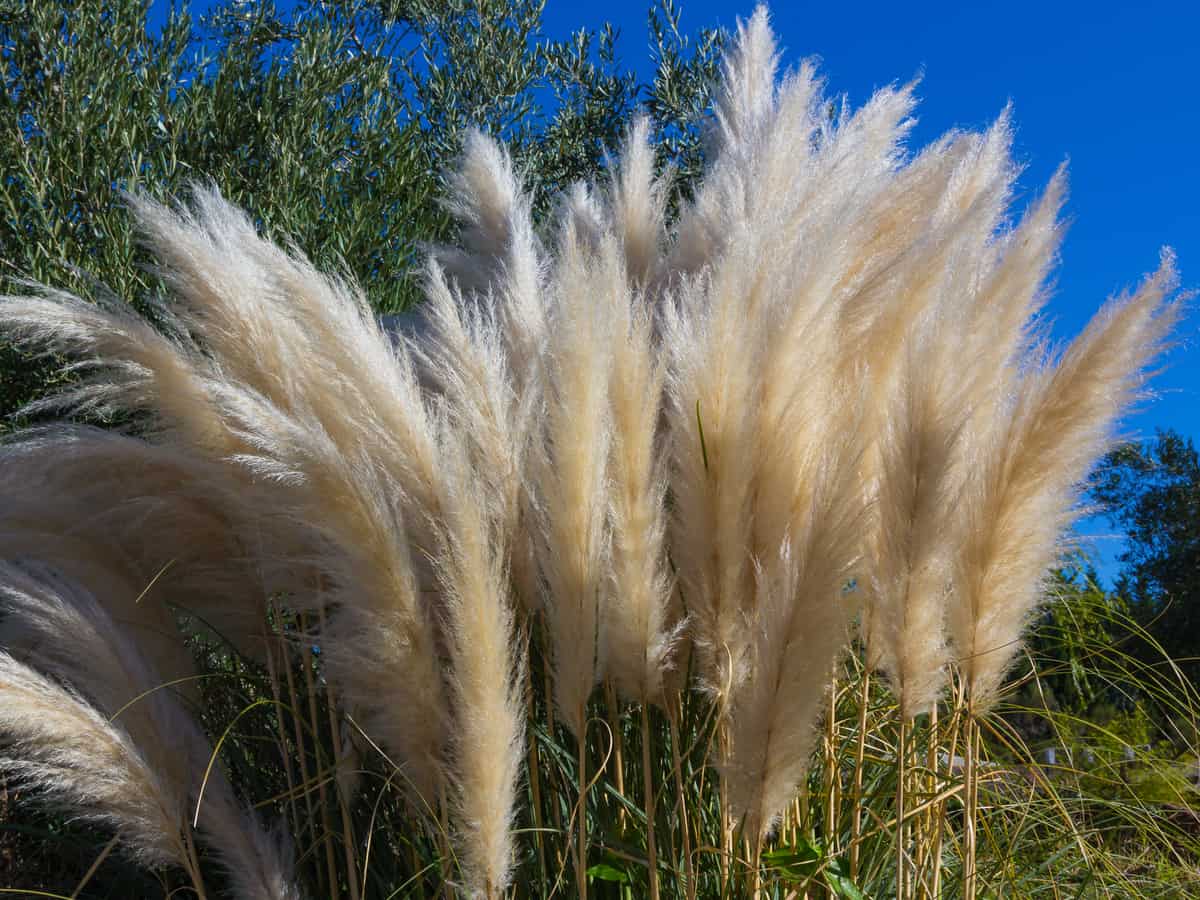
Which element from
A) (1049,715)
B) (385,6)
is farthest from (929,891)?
(385,6)

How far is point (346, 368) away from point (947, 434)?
37.6 inches

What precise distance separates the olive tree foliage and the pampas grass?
5.76 ft

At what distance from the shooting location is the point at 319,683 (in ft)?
7.61

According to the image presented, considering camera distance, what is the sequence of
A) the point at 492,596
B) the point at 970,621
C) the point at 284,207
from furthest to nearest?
the point at 284,207 < the point at 970,621 < the point at 492,596

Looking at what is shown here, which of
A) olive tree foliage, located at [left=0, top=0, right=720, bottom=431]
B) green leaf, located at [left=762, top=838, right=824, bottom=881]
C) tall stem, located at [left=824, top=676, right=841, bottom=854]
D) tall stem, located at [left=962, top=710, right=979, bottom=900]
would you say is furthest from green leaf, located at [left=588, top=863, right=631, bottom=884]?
olive tree foliage, located at [left=0, top=0, right=720, bottom=431]

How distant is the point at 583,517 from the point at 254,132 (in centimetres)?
399

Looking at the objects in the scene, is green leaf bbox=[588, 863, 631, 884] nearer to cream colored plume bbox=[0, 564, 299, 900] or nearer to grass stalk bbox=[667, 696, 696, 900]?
grass stalk bbox=[667, 696, 696, 900]

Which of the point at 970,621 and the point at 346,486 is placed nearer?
the point at 346,486

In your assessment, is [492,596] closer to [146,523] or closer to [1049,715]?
[146,523]

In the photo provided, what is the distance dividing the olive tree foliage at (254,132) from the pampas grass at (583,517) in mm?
1757

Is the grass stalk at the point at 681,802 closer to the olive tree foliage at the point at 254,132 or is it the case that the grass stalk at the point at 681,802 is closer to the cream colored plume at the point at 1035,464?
the cream colored plume at the point at 1035,464

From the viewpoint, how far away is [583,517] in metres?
1.62

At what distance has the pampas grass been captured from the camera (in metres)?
1.60

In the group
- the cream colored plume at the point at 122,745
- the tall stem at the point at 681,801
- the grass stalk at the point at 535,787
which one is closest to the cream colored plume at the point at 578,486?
the tall stem at the point at 681,801
